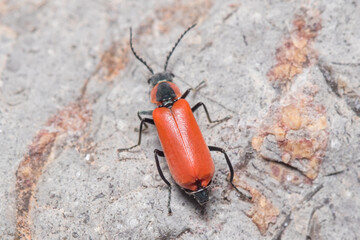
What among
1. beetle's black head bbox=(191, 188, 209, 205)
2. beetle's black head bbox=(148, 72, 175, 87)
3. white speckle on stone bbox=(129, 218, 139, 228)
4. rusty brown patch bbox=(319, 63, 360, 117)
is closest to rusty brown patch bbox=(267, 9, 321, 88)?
rusty brown patch bbox=(319, 63, 360, 117)

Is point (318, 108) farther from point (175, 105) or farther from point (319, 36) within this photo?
point (175, 105)

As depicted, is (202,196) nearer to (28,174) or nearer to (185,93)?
(185,93)

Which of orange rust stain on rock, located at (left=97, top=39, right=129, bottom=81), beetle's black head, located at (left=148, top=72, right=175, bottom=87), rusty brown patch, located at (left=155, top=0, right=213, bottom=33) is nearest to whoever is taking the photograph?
beetle's black head, located at (left=148, top=72, right=175, bottom=87)

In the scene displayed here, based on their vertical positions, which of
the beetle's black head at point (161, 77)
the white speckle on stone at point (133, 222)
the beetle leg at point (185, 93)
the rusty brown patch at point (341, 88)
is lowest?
the white speckle on stone at point (133, 222)

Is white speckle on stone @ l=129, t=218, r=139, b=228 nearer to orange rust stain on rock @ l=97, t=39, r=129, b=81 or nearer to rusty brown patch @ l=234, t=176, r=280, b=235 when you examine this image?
rusty brown patch @ l=234, t=176, r=280, b=235

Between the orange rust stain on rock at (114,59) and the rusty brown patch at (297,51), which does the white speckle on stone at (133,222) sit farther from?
the rusty brown patch at (297,51)

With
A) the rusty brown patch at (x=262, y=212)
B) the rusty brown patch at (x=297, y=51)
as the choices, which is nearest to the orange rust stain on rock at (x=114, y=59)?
the rusty brown patch at (x=297, y=51)

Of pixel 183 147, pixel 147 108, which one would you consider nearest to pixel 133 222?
pixel 183 147
